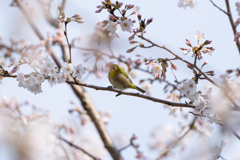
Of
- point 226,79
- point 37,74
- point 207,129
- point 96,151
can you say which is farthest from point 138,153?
point 96,151

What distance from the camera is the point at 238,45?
2.61m

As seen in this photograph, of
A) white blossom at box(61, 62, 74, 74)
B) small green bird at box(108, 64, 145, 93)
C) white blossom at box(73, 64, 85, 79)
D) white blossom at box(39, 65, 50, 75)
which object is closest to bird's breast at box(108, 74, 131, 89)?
small green bird at box(108, 64, 145, 93)

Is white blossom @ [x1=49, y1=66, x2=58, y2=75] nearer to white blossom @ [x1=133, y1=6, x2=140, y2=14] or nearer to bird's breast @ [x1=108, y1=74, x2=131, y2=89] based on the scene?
white blossom @ [x1=133, y1=6, x2=140, y2=14]

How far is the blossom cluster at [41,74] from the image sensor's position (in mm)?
2557

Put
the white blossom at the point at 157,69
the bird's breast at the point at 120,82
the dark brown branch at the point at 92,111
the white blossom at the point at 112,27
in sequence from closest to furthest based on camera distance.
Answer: the white blossom at the point at 112,27, the white blossom at the point at 157,69, the bird's breast at the point at 120,82, the dark brown branch at the point at 92,111

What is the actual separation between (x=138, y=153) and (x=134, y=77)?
1.90 m

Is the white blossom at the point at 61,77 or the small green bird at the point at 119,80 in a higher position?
the small green bird at the point at 119,80

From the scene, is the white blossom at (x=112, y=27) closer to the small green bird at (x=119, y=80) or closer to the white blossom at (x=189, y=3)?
the white blossom at (x=189, y=3)

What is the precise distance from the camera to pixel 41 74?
2.56 metres

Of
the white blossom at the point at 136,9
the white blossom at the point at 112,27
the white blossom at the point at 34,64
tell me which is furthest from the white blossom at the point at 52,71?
the white blossom at the point at 136,9

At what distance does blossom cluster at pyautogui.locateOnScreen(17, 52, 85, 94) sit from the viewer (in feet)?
8.39

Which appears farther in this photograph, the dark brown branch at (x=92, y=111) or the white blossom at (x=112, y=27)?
the dark brown branch at (x=92, y=111)

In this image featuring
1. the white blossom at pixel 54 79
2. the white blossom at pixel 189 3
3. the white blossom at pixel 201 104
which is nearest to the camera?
the white blossom at pixel 201 104

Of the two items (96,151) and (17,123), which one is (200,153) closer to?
(17,123)
